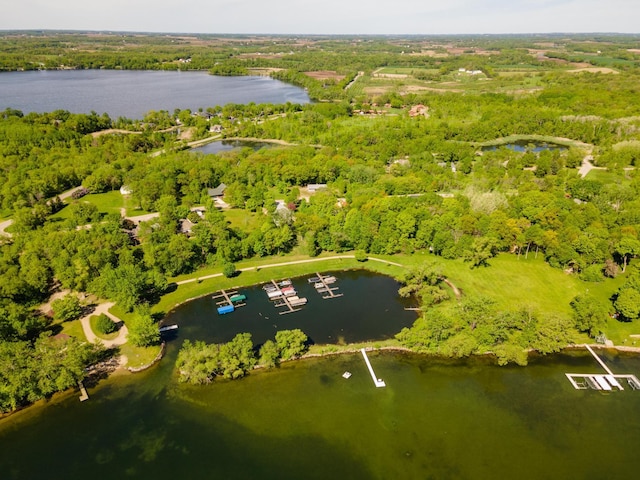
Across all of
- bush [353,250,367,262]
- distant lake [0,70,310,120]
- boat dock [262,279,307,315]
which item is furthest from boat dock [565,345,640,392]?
distant lake [0,70,310,120]

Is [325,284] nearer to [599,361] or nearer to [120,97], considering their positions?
[599,361]

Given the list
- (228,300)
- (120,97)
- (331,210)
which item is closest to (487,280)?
(331,210)

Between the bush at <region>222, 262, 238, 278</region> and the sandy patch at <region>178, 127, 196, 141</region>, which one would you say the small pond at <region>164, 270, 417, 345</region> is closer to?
the bush at <region>222, 262, 238, 278</region>

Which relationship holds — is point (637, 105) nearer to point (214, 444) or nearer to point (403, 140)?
point (403, 140)

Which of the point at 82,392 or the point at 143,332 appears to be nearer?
the point at 82,392

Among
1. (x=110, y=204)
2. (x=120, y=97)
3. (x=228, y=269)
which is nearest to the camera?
(x=228, y=269)
